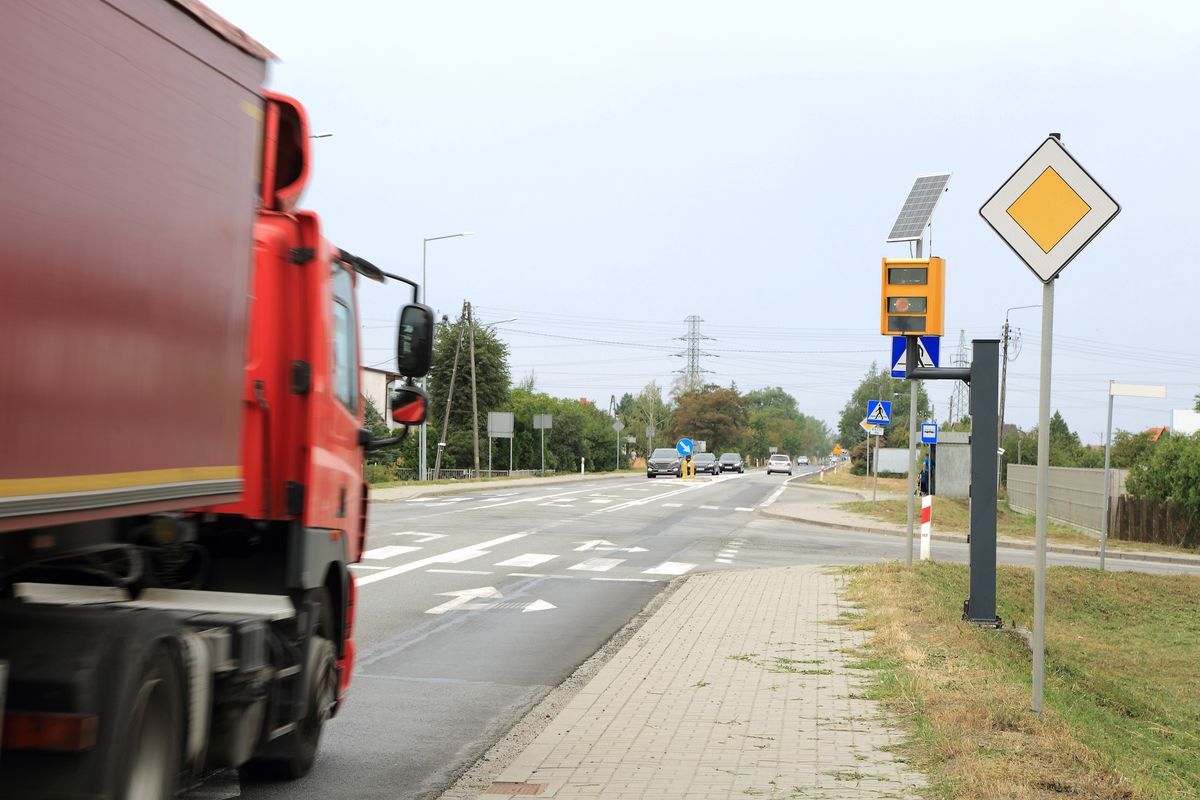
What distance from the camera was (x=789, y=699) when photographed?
850 centimetres

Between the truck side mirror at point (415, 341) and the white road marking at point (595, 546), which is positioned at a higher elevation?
the truck side mirror at point (415, 341)

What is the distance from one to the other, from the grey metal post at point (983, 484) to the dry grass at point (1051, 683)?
37cm

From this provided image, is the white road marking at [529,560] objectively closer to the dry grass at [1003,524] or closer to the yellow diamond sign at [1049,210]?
the dry grass at [1003,524]

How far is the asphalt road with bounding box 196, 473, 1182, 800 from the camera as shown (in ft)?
23.8

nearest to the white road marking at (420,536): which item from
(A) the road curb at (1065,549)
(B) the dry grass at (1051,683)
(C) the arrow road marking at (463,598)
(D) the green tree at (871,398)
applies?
(C) the arrow road marking at (463,598)

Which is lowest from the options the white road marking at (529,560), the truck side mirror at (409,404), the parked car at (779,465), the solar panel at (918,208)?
the white road marking at (529,560)

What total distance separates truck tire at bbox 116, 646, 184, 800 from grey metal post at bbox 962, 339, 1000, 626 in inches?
360

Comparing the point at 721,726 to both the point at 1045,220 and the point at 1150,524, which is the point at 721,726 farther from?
the point at 1150,524

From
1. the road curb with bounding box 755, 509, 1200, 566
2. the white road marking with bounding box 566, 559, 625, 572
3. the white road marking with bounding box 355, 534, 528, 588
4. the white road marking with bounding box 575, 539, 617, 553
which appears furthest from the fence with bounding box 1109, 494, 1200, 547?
the white road marking with bounding box 566, 559, 625, 572

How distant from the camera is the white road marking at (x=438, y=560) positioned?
52.9 feet

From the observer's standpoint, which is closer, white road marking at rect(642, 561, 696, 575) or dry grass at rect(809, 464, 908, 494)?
white road marking at rect(642, 561, 696, 575)

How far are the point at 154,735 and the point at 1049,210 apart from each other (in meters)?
5.67

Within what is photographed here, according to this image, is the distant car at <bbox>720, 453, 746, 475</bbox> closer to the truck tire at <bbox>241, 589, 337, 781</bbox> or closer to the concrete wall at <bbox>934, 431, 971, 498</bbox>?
the concrete wall at <bbox>934, 431, 971, 498</bbox>

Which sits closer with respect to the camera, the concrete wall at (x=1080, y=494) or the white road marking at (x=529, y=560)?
the white road marking at (x=529, y=560)
